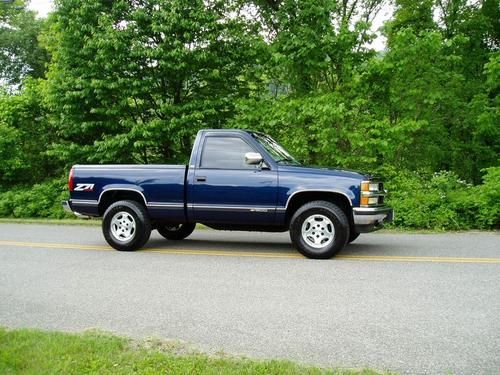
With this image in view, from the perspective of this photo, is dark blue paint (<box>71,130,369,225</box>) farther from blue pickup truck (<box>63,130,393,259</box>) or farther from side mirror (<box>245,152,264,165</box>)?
side mirror (<box>245,152,264,165</box>)

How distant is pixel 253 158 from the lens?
26.6 feet

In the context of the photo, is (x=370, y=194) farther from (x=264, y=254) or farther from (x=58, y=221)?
(x=58, y=221)

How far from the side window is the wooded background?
15.7 feet

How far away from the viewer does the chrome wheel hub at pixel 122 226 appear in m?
9.02

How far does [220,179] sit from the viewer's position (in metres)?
8.52

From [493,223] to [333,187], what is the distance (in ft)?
17.6

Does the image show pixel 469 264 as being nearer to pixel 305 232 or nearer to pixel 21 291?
pixel 305 232

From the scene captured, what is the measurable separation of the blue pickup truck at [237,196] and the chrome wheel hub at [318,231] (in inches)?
0.6

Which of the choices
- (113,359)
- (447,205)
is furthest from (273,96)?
(113,359)

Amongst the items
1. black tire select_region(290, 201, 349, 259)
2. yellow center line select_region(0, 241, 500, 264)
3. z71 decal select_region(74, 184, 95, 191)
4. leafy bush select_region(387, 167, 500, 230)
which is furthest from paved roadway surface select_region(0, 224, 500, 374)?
leafy bush select_region(387, 167, 500, 230)

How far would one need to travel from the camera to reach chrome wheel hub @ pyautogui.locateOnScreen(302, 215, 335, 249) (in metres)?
7.86

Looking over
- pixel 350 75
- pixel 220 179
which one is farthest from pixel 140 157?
pixel 220 179

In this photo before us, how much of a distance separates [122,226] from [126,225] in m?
0.08

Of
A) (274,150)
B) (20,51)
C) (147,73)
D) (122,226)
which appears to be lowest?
(122,226)
